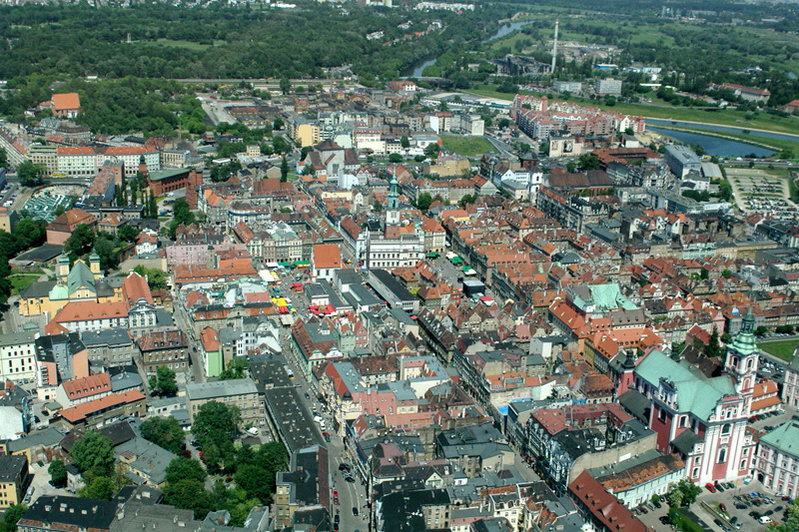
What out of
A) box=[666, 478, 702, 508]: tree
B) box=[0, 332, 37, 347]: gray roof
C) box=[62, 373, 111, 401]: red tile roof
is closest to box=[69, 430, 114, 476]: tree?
box=[62, 373, 111, 401]: red tile roof

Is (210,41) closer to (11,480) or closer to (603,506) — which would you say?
(11,480)

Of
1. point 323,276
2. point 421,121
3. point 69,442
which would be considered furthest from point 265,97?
point 69,442

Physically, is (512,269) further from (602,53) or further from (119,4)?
(119,4)

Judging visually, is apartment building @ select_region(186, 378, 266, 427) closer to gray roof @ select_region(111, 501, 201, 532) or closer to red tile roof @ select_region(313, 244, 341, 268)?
gray roof @ select_region(111, 501, 201, 532)

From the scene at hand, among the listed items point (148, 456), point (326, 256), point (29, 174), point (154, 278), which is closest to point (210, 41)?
point (29, 174)

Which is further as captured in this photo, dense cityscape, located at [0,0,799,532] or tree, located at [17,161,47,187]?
tree, located at [17,161,47,187]
